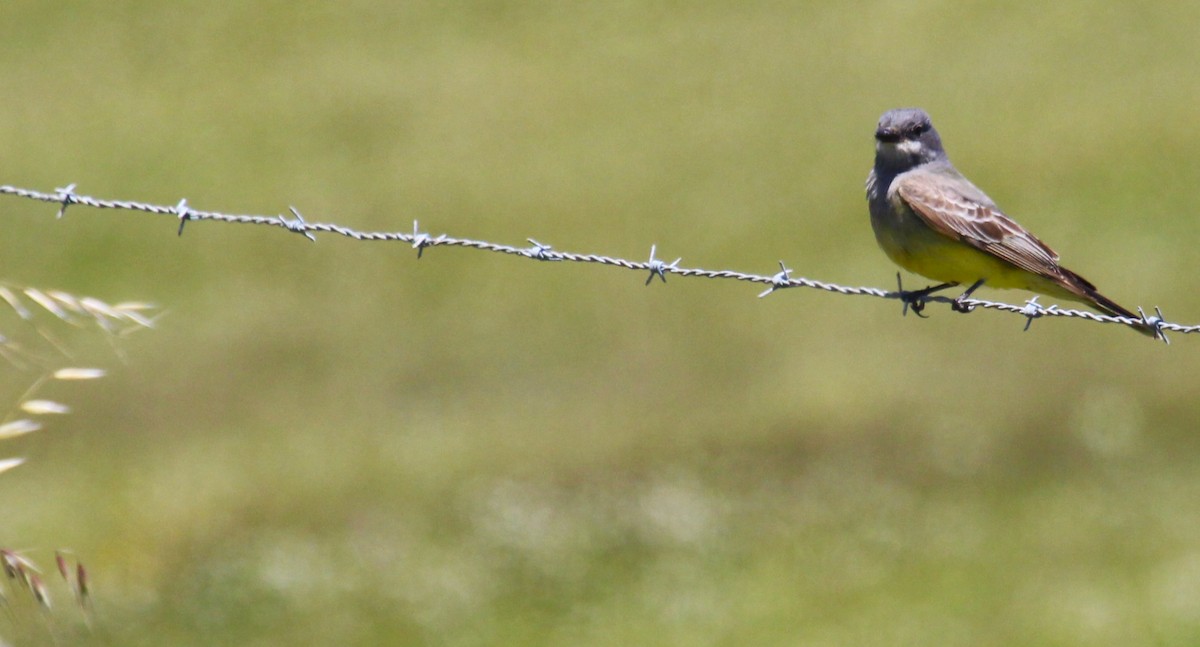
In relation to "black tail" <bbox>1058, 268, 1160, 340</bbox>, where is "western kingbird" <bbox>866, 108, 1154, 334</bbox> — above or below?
above

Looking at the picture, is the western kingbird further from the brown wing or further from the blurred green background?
the blurred green background

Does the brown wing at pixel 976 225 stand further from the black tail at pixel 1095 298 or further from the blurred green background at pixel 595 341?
the blurred green background at pixel 595 341

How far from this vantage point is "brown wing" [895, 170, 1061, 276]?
740 centimetres

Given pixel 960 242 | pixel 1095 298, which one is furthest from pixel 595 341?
pixel 1095 298

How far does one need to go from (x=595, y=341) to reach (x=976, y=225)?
5.74 meters

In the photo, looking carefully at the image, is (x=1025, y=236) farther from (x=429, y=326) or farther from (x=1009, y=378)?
(x=429, y=326)

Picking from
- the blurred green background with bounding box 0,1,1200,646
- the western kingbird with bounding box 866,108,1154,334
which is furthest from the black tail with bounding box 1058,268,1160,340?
the blurred green background with bounding box 0,1,1200,646

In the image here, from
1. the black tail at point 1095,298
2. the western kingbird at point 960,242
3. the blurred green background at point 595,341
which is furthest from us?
the blurred green background at point 595,341

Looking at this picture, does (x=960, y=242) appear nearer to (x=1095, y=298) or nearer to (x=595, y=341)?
(x=1095, y=298)

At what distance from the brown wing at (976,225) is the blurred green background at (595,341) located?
2.82 m

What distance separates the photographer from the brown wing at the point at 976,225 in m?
7.40

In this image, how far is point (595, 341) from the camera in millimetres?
12891

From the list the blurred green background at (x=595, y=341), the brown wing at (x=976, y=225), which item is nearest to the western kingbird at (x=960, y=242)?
the brown wing at (x=976, y=225)

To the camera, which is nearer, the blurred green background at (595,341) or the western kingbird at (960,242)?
the western kingbird at (960,242)
